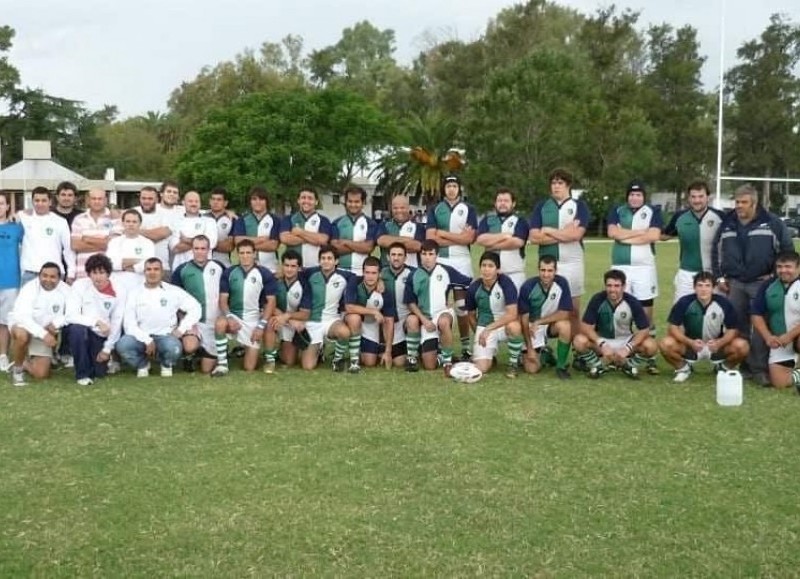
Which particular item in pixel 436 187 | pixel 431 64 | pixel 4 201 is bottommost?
pixel 4 201

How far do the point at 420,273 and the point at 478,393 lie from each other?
1643 mm

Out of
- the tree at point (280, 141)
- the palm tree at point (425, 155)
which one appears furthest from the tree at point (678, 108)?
the tree at point (280, 141)

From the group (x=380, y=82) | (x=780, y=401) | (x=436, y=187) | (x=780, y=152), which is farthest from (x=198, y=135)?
(x=780, y=401)

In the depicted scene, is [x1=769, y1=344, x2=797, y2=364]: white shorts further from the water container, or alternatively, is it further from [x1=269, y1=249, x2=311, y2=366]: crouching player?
[x1=269, y1=249, x2=311, y2=366]: crouching player

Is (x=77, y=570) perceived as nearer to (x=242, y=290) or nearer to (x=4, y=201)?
(x=242, y=290)

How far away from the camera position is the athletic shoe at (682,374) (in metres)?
7.71

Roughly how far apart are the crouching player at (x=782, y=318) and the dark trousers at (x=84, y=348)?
19.3 ft

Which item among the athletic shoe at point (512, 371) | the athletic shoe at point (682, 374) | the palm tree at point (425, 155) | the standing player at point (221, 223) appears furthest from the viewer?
the palm tree at point (425, 155)

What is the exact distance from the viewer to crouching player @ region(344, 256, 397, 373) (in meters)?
8.34

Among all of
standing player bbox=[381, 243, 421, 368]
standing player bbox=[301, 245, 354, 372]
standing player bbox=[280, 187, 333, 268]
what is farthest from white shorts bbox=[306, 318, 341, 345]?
standing player bbox=[280, 187, 333, 268]

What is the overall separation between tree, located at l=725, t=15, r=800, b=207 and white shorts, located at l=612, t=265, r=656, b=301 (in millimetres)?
49772

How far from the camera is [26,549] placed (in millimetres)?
3969

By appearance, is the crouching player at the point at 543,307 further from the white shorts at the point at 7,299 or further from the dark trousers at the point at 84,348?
the white shorts at the point at 7,299

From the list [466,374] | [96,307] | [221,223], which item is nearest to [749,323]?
[466,374]
